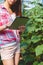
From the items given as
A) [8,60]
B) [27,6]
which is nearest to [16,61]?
[8,60]

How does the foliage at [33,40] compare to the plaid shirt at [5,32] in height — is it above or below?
below

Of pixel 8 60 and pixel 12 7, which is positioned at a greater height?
pixel 12 7

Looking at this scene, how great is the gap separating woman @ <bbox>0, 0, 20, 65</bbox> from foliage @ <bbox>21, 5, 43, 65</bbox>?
26 cm

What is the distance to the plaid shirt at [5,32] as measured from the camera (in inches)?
147

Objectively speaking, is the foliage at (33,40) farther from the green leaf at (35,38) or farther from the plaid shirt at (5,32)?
the plaid shirt at (5,32)

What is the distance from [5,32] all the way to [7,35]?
42 millimetres

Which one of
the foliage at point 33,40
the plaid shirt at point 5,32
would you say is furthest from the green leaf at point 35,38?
the plaid shirt at point 5,32

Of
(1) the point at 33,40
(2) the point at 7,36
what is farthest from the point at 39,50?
(2) the point at 7,36

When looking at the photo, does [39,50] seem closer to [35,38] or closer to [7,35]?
[35,38]

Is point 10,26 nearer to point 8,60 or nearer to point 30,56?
point 8,60

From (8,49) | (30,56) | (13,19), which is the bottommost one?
(30,56)

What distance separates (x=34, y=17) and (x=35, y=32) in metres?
0.23

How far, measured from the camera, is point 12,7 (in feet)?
12.8

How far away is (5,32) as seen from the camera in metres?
3.83
